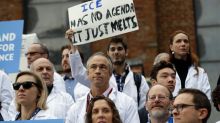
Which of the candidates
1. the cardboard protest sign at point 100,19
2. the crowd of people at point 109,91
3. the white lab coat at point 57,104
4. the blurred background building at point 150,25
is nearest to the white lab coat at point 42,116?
the crowd of people at point 109,91

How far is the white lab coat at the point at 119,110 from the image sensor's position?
832 cm

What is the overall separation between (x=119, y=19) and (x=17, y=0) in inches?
Result: 222

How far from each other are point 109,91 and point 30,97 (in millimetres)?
992

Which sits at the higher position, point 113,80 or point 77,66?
point 77,66

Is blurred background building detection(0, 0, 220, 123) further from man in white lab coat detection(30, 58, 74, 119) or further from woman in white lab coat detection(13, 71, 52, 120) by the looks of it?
woman in white lab coat detection(13, 71, 52, 120)

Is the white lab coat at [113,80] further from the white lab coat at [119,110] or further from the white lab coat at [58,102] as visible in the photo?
the white lab coat at [119,110]

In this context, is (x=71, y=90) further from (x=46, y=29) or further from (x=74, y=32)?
(x=46, y=29)

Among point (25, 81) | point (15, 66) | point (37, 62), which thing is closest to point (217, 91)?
point (25, 81)

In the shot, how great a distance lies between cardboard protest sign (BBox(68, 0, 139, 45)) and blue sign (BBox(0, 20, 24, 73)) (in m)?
0.70

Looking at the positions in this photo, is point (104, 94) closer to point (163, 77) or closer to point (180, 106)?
point (163, 77)

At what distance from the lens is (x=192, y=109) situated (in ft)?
22.1

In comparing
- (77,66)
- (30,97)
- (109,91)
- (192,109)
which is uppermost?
(77,66)

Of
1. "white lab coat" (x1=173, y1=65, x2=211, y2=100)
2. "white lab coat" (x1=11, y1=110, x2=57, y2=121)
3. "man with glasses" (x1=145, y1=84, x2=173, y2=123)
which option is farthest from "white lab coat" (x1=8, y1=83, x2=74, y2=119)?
"white lab coat" (x1=173, y1=65, x2=211, y2=100)

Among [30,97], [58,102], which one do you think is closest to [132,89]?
[58,102]
